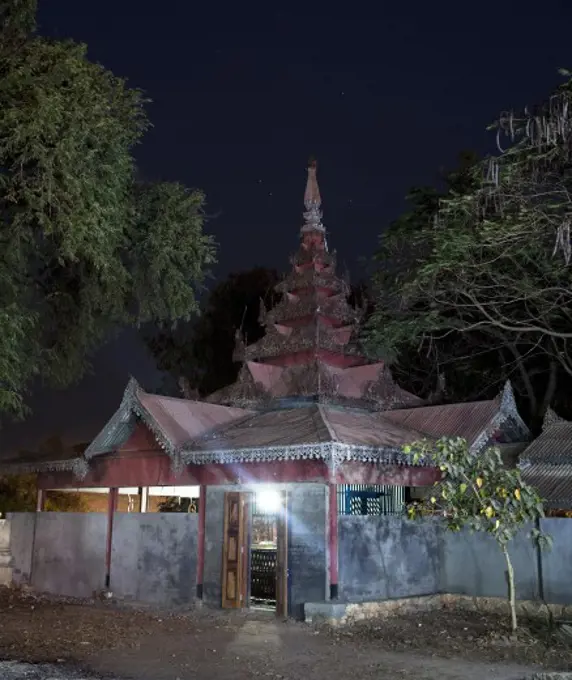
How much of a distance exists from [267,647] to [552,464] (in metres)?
7.48

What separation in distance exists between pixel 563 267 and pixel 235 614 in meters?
9.18

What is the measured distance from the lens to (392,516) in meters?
15.3

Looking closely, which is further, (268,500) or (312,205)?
(312,205)

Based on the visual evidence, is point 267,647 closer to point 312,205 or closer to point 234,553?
point 234,553

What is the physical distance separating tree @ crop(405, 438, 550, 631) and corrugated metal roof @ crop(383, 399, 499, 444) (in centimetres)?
458

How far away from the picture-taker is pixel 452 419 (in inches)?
669

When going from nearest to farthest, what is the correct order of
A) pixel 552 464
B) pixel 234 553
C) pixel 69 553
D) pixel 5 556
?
pixel 234 553 < pixel 552 464 < pixel 69 553 < pixel 5 556

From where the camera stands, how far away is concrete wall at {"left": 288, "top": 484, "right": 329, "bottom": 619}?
13.7 meters

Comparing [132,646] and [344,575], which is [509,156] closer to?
[344,575]

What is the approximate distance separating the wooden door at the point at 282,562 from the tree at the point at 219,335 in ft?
70.0

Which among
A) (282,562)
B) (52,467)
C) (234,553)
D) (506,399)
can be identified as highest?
(506,399)

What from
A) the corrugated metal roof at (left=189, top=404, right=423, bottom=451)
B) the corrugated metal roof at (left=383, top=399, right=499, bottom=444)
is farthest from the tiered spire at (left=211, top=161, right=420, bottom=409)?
the corrugated metal roof at (left=383, top=399, right=499, bottom=444)

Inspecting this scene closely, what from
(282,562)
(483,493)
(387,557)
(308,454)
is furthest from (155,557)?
(483,493)

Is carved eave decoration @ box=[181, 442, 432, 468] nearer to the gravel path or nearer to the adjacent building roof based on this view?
the adjacent building roof
